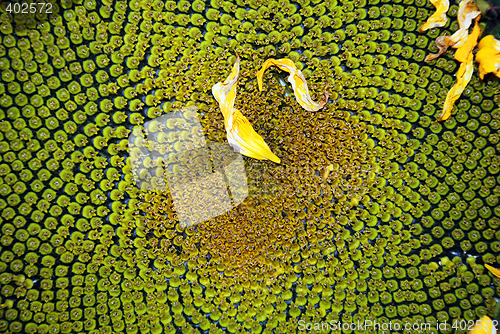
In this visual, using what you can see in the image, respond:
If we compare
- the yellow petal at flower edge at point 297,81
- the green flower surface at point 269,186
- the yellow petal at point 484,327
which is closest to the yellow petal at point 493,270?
the green flower surface at point 269,186

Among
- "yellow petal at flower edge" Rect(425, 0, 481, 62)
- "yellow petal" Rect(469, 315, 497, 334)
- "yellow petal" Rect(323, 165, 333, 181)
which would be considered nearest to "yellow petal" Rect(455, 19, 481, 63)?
"yellow petal at flower edge" Rect(425, 0, 481, 62)

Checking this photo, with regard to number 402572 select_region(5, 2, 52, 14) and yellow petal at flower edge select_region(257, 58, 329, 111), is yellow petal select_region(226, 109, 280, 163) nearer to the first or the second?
yellow petal at flower edge select_region(257, 58, 329, 111)

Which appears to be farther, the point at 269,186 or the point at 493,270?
the point at 269,186

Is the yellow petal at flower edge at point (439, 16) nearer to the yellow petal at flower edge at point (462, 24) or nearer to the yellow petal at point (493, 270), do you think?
the yellow petal at flower edge at point (462, 24)

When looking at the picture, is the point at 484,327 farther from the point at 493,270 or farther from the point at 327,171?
the point at 327,171

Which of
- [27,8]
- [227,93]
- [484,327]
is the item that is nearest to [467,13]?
[227,93]

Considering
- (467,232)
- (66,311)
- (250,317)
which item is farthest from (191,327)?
(467,232)
